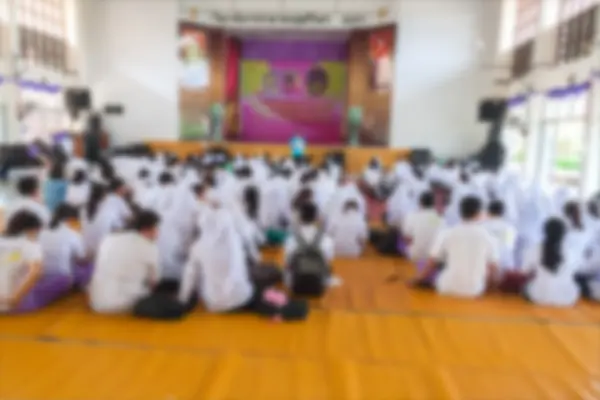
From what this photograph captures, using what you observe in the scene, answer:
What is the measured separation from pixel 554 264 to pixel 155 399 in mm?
3177

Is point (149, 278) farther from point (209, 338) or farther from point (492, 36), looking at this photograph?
point (492, 36)

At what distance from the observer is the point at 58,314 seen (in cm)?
388

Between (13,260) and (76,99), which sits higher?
(76,99)

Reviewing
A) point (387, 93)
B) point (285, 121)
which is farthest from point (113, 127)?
point (387, 93)

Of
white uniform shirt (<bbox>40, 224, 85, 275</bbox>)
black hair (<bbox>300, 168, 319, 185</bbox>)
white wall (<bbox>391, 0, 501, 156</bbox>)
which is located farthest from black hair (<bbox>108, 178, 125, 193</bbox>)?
white wall (<bbox>391, 0, 501, 156</bbox>)

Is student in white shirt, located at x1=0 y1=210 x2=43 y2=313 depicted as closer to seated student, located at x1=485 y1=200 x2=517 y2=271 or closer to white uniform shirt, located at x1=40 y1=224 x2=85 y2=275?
white uniform shirt, located at x1=40 y1=224 x2=85 y2=275

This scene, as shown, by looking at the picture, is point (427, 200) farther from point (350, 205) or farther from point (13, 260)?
point (13, 260)

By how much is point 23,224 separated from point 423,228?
11.6 feet

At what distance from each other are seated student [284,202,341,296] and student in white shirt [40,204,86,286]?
177 centimetres

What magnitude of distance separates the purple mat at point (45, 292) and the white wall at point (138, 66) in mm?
10614

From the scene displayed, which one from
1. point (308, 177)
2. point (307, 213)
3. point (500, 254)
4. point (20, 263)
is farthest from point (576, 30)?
A: point (20, 263)

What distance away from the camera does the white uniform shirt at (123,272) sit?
12.3ft

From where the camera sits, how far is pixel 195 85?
14.4 meters

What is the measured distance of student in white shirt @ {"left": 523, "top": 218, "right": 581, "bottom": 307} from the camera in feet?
13.4
